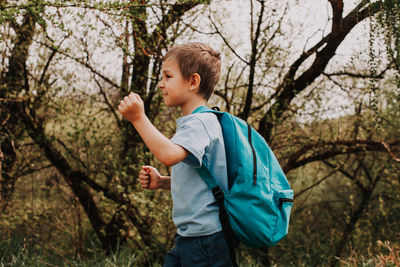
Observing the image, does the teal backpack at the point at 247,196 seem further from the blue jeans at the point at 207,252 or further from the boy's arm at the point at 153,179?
the boy's arm at the point at 153,179

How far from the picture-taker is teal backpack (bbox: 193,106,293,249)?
1.68m

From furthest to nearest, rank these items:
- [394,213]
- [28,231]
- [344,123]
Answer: [394,213] < [344,123] < [28,231]

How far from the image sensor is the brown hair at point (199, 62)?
1.88 metres

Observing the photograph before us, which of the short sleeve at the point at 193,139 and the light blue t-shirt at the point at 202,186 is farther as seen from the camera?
the light blue t-shirt at the point at 202,186

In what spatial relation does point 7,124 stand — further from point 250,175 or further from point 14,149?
point 250,175

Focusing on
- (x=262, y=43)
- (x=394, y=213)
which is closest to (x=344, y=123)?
(x=262, y=43)

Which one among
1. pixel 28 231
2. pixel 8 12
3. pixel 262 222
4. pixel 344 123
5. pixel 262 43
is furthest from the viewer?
pixel 344 123

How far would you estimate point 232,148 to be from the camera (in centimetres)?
174

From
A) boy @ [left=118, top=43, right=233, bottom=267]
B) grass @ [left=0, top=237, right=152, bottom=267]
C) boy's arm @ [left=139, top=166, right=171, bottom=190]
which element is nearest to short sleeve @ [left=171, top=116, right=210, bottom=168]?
boy @ [left=118, top=43, right=233, bottom=267]

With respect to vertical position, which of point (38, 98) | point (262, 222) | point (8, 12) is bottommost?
point (262, 222)

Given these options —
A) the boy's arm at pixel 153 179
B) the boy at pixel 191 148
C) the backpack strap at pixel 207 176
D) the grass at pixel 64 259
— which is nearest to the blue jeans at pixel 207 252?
the boy at pixel 191 148

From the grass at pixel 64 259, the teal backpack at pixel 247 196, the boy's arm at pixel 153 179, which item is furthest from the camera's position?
the grass at pixel 64 259

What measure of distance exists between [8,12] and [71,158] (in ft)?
9.56

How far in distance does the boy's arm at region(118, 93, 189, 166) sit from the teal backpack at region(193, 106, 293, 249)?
7.4 inches
